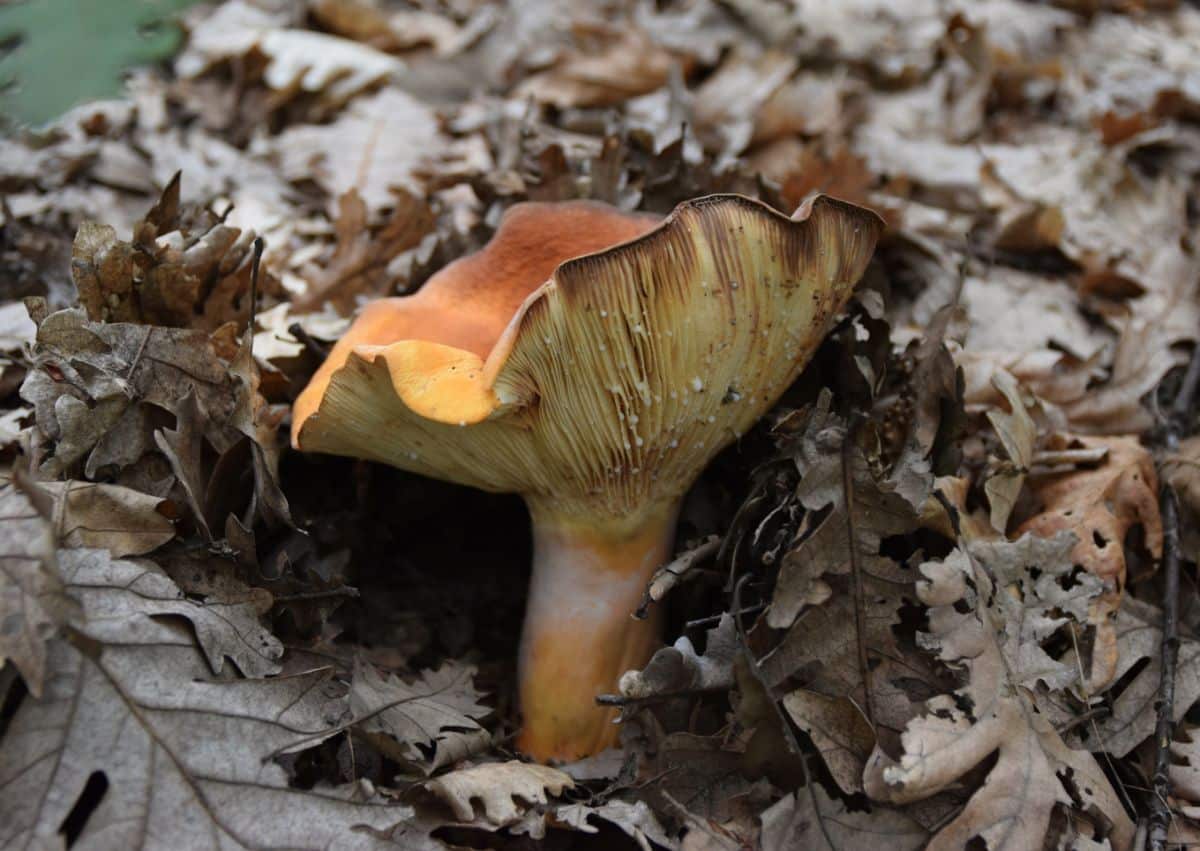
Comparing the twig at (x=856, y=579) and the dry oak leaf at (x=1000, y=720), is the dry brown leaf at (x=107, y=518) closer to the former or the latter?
the twig at (x=856, y=579)

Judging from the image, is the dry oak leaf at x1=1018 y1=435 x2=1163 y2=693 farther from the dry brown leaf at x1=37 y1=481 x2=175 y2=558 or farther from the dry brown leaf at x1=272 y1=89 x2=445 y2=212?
the dry brown leaf at x1=272 y1=89 x2=445 y2=212

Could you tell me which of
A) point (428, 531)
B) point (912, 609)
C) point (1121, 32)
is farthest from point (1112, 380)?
point (1121, 32)

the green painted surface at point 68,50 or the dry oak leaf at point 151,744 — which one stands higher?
the green painted surface at point 68,50

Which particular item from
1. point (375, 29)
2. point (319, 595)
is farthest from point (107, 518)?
point (375, 29)

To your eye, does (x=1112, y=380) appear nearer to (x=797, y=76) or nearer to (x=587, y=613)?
(x=587, y=613)

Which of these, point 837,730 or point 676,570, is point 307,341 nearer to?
point 676,570

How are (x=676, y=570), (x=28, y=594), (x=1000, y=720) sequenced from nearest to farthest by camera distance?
(x=28, y=594) → (x=1000, y=720) → (x=676, y=570)

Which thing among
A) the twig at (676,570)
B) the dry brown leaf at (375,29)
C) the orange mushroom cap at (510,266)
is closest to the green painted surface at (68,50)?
the dry brown leaf at (375,29)

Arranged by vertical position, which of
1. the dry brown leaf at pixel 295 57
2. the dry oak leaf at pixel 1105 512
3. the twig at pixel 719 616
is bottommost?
the dry oak leaf at pixel 1105 512
